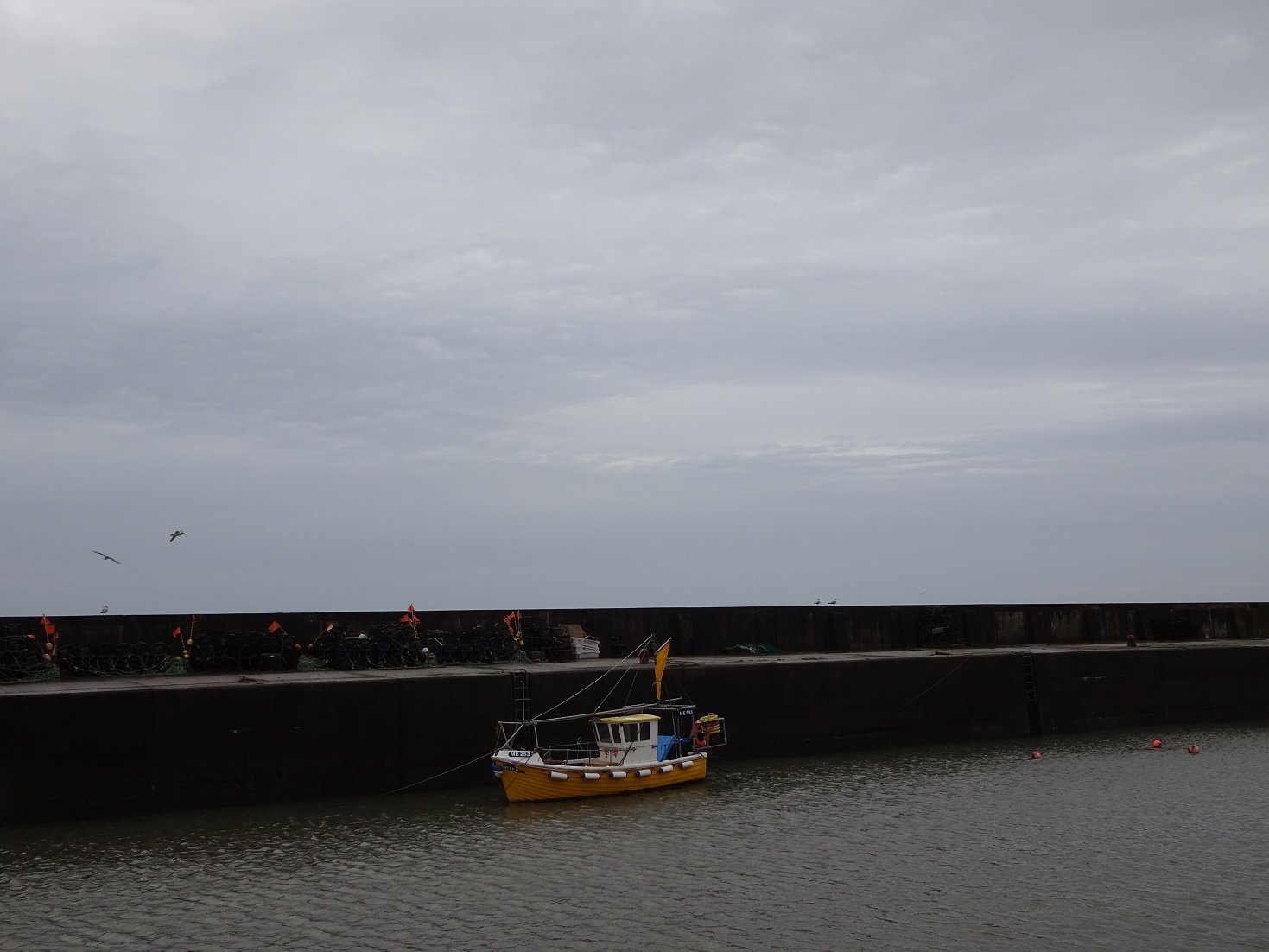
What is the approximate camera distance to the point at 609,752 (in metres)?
23.1

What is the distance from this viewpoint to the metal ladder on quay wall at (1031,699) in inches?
1276

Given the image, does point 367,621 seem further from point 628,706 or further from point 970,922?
point 970,922

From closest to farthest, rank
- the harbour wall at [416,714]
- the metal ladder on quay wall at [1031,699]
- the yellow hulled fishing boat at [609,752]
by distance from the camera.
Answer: the harbour wall at [416,714] → the yellow hulled fishing boat at [609,752] → the metal ladder on quay wall at [1031,699]

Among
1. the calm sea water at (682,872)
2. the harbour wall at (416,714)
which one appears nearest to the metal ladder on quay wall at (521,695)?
the harbour wall at (416,714)

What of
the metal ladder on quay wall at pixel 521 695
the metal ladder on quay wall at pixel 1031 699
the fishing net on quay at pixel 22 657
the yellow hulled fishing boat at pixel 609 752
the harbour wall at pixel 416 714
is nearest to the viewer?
the harbour wall at pixel 416 714

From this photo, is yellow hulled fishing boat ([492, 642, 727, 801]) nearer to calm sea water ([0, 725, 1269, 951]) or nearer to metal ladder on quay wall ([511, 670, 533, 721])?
metal ladder on quay wall ([511, 670, 533, 721])

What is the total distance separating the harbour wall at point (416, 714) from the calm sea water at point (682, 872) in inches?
27.5

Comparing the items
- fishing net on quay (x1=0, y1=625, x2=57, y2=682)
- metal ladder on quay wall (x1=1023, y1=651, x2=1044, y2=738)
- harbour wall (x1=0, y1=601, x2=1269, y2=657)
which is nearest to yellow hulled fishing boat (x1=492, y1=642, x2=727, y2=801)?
harbour wall (x1=0, y1=601, x2=1269, y2=657)

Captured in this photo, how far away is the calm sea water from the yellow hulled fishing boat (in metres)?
0.42

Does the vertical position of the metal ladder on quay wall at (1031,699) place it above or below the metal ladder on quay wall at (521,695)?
below

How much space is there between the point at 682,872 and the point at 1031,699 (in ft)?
62.3

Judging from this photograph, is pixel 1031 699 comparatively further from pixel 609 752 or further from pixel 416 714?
pixel 416 714

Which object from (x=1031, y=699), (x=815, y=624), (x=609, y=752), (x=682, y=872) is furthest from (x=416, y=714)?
(x=1031, y=699)

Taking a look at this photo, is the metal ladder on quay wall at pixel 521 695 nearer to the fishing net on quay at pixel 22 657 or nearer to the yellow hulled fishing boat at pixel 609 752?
the yellow hulled fishing boat at pixel 609 752
